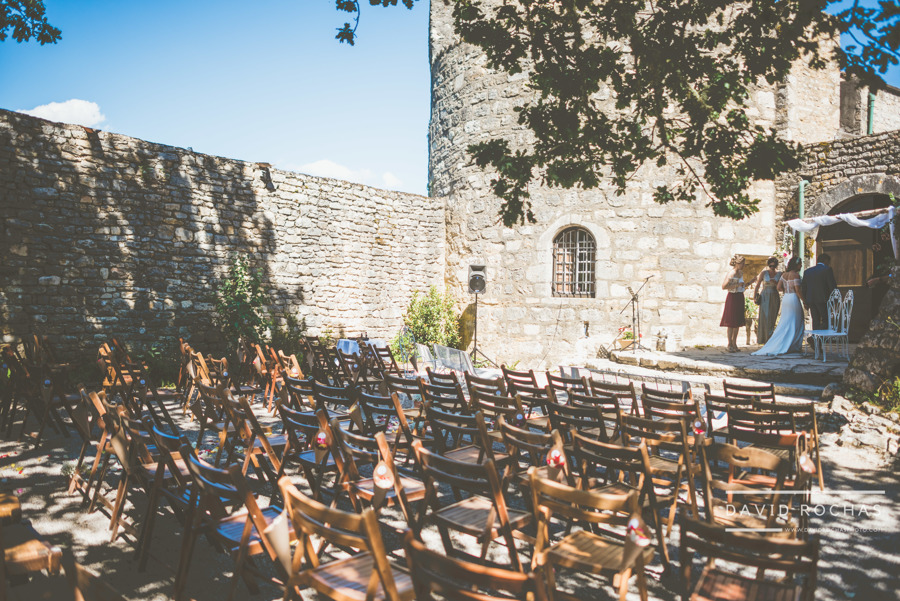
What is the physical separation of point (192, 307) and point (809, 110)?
1232cm

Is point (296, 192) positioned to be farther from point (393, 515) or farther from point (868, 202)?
point (868, 202)

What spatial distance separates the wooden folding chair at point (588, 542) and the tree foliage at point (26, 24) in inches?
353

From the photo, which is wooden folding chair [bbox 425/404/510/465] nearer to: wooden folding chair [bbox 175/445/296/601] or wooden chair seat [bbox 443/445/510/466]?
wooden chair seat [bbox 443/445/510/466]

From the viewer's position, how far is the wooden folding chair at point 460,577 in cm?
171

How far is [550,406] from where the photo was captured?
4.03 m

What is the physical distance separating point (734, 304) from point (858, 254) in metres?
3.05

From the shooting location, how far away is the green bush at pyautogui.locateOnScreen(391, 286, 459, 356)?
12305mm

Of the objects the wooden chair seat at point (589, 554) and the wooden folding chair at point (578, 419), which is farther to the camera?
the wooden folding chair at point (578, 419)

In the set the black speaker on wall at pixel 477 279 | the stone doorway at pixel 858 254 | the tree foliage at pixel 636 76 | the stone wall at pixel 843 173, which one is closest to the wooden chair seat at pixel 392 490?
the tree foliage at pixel 636 76

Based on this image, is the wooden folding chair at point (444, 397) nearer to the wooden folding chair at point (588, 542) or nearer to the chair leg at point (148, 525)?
the wooden folding chair at point (588, 542)

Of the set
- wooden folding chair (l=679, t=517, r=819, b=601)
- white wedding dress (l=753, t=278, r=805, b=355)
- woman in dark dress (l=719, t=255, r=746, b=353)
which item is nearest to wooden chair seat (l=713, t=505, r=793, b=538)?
wooden folding chair (l=679, t=517, r=819, b=601)

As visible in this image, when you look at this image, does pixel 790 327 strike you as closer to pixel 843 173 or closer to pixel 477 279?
pixel 843 173

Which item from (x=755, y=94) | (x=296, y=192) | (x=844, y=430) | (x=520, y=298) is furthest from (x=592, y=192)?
(x=844, y=430)

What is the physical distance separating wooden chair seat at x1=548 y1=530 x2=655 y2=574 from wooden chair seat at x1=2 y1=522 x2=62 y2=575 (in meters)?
1.89
